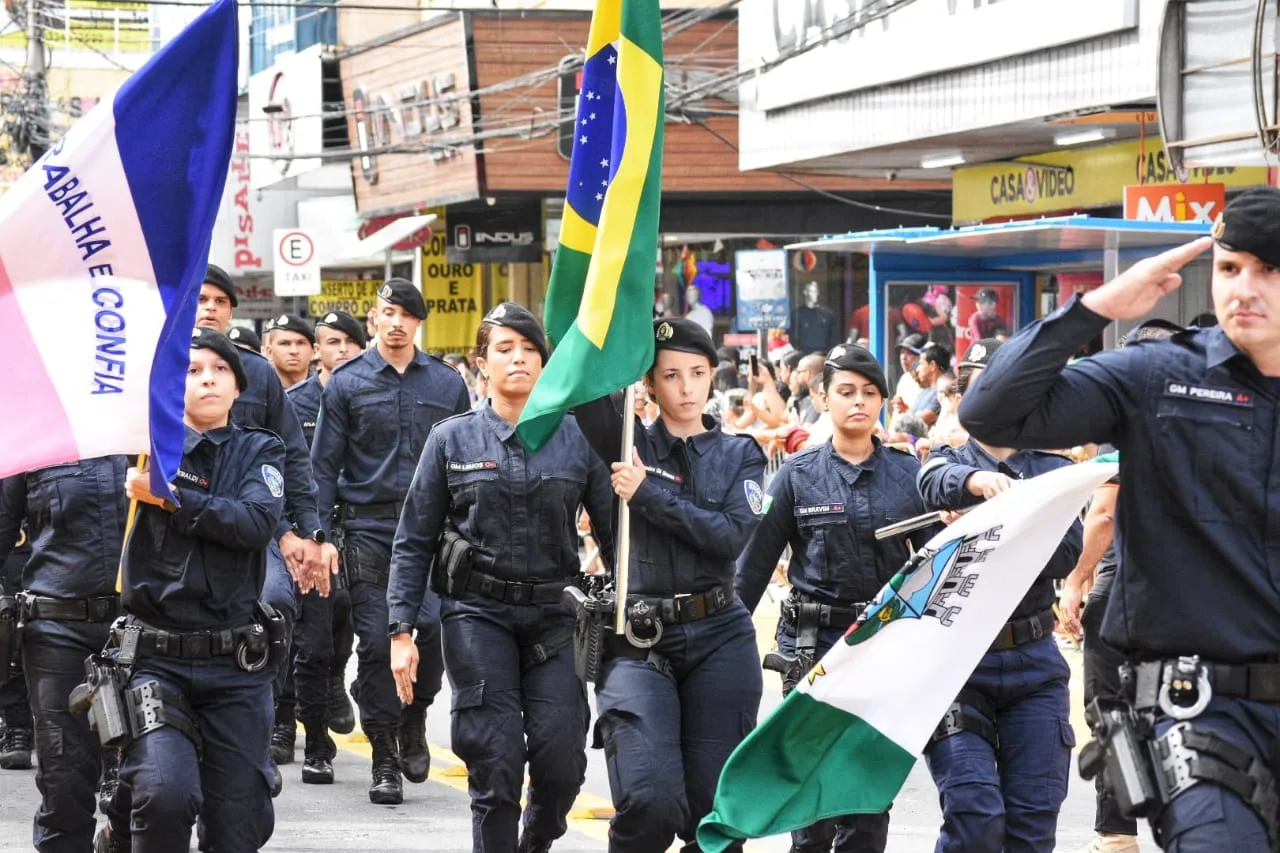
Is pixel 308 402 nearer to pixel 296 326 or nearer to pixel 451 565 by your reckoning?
pixel 296 326

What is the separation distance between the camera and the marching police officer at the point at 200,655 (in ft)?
21.6

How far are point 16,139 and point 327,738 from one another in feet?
92.0

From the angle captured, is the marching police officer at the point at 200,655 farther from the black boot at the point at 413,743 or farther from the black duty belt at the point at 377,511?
the black duty belt at the point at 377,511

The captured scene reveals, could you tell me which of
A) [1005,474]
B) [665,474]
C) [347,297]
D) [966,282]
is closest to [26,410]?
[665,474]

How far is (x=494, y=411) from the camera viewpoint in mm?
7824

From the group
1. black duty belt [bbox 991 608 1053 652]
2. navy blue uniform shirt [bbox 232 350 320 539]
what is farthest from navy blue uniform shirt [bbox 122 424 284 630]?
black duty belt [bbox 991 608 1053 652]

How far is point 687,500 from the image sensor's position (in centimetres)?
710

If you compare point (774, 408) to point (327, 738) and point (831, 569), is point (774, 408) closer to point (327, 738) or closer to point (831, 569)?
point (327, 738)

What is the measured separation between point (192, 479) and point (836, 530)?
223 cm

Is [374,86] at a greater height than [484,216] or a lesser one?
greater

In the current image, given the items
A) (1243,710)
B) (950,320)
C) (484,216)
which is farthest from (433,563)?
(484,216)

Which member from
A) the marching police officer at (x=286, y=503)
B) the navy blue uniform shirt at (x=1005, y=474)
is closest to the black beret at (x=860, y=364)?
the navy blue uniform shirt at (x=1005, y=474)

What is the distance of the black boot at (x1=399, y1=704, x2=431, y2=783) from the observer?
10148mm

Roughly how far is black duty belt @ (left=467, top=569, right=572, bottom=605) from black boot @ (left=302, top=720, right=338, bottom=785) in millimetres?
3053
